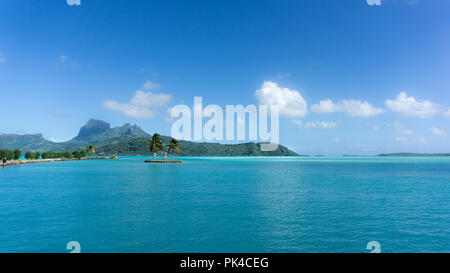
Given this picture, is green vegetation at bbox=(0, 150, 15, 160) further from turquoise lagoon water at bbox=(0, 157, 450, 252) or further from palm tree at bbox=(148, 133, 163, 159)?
turquoise lagoon water at bbox=(0, 157, 450, 252)

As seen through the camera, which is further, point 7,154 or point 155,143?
point 155,143

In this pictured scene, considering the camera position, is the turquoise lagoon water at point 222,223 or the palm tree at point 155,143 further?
the palm tree at point 155,143

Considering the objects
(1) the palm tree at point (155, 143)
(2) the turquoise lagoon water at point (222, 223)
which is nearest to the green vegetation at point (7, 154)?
(1) the palm tree at point (155, 143)

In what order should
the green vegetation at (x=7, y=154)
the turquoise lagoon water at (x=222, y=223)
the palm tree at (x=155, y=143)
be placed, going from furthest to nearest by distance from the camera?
the palm tree at (x=155, y=143)
the green vegetation at (x=7, y=154)
the turquoise lagoon water at (x=222, y=223)

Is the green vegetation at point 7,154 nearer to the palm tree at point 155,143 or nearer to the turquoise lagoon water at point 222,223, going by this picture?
the palm tree at point 155,143

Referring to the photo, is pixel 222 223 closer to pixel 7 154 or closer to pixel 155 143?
pixel 155 143

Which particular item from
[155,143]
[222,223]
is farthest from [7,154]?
[222,223]

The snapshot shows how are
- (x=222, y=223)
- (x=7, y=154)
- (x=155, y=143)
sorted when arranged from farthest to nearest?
(x=155, y=143) → (x=7, y=154) → (x=222, y=223)

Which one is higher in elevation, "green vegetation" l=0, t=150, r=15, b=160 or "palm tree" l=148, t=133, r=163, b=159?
"palm tree" l=148, t=133, r=163, b=159

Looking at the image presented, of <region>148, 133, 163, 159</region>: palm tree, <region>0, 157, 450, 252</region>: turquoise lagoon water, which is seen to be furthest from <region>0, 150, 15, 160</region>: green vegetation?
<region>0, 157, 450, 252</region>: turquoise lagoon water

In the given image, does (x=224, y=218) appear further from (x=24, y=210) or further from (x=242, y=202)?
(x=24, y=210)

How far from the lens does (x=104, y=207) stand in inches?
1393
